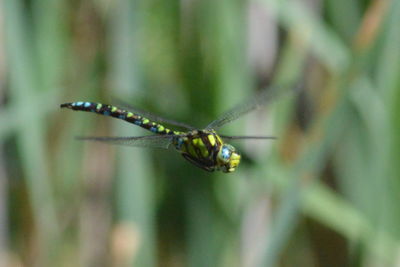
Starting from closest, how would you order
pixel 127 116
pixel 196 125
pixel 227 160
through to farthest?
pixel 227 160 → pixel 127 116 → pixel 196 125

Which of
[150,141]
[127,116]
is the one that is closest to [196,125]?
[127,116]

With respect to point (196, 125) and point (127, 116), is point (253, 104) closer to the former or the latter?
point (127, 116)

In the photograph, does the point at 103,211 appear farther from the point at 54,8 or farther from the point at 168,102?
the point at 54,8

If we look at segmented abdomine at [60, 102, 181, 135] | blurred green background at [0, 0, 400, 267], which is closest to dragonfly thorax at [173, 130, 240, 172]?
segmented abdomine at [60, 102, 181, 135]

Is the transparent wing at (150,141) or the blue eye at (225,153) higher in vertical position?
the transparent wing at (150,141)

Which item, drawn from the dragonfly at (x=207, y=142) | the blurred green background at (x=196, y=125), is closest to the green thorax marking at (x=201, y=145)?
the dragonfly at (x=207, y=142)

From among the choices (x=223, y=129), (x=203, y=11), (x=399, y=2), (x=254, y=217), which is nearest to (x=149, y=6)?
(x=203, y=11)

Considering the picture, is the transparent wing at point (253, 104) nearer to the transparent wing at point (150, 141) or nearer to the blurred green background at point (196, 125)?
the transparent wing at point (150, 141)
